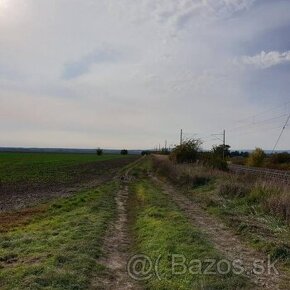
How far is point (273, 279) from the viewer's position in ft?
28.7

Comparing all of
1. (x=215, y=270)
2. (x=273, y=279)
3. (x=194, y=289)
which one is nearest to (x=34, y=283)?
(x=194, y=289)

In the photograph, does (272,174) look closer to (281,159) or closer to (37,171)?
(37,171)

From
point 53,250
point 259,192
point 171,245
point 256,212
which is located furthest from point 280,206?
point 53,250

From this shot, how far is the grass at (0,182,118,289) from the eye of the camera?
8531mm

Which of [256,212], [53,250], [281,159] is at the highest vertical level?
[281,159]

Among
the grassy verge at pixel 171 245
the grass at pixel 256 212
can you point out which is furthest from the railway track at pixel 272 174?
the grassy verge at pixel 171 245

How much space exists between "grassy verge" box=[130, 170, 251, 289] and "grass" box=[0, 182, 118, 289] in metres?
1.20

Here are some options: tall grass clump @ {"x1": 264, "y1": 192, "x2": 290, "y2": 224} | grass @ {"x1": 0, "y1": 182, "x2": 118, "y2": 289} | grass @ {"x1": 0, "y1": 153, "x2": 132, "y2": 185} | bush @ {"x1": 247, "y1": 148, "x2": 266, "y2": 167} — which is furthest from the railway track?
bush @ {"x1": 247, "y1": 148, "x2": 266, "y2": 167}

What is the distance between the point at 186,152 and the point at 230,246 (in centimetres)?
4477

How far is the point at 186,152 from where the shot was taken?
56.3m

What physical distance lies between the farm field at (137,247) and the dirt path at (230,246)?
0.02m

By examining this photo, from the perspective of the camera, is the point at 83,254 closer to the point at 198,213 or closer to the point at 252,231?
the point at 252,231

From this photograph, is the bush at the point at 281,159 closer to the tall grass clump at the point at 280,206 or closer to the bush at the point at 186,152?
the bush at the point at 186,152

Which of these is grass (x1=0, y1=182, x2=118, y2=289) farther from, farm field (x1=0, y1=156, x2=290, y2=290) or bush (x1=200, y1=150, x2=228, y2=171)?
bush (x1=200, y1=150, x2=228, y2=171)
